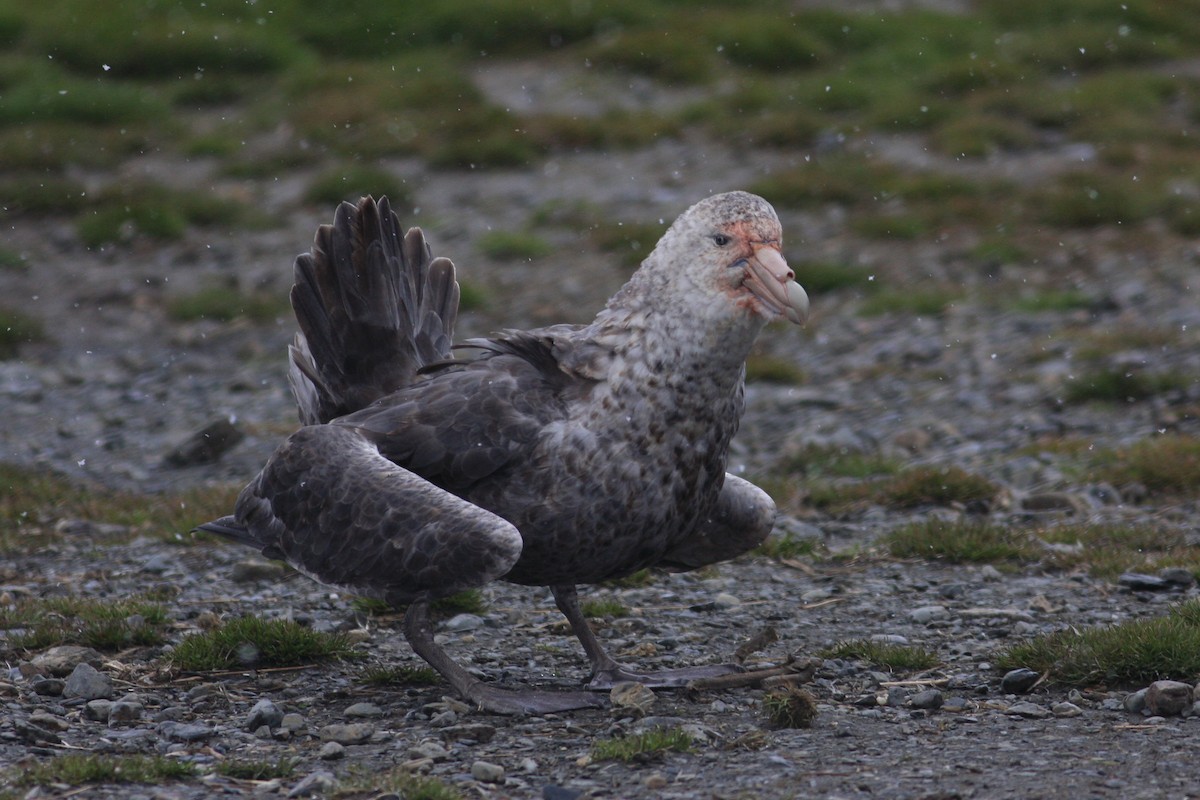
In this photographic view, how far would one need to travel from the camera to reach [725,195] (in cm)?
572

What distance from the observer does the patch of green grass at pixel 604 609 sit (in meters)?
7.11

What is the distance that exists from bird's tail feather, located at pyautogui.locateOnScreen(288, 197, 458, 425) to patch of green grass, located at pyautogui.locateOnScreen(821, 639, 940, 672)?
201 centimetres

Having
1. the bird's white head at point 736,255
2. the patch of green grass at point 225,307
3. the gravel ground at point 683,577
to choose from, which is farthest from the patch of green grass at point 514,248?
the bird's white head at point 736,255

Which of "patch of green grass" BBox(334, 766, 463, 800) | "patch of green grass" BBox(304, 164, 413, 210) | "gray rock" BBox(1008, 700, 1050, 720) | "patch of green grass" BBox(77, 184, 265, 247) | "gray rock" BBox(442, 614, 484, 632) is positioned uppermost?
"patch of green grass" BBox(304, 164, 413, 210)

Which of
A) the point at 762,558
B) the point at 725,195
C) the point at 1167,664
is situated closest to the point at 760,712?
the point at 1167,664

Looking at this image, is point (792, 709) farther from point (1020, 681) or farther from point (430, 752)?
point (430, 752)

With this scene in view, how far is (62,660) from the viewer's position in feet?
20.3

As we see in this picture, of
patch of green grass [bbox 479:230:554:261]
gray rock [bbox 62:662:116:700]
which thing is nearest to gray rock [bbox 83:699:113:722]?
gray rock [bbox 62:662:116:700]

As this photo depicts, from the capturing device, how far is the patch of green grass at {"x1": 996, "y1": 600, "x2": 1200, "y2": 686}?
575 centimetres

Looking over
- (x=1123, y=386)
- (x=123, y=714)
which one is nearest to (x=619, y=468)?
(x=123, y=714)

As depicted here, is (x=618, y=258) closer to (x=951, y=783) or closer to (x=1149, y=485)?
(x=1149, y=485)

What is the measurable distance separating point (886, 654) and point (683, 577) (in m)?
1.67

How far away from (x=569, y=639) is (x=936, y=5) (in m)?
15.2

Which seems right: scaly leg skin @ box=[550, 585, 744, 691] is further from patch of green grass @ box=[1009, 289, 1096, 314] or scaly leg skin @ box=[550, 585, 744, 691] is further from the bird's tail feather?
patch of green grass @ box=[1009, 289, 1096, 314]
